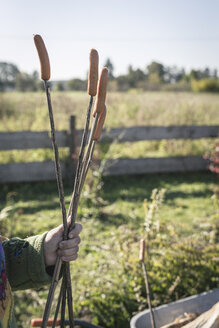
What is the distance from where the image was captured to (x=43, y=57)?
2.45 ft

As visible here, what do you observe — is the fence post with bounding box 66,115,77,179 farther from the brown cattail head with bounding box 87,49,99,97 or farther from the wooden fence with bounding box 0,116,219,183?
the brown cattail head with bounding box 87,49,99,97

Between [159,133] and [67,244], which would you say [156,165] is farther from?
[67,244]

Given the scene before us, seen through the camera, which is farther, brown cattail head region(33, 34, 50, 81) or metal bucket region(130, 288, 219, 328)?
metal bucket region(130, 288, 219, 328)

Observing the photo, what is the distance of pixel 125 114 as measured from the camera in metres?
7.54

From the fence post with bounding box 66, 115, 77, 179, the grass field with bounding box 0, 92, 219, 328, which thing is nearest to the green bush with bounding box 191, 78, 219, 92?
the grass field with bounding box 0, 92, 219, 328

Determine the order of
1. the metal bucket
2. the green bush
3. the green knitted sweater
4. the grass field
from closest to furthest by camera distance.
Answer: the green knitted sweater, the metal bucket, the grass field, the green bush

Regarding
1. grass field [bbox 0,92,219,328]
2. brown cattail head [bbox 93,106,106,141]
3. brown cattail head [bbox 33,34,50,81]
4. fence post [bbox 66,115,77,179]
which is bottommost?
grass field [bbox 0,92,219,328]

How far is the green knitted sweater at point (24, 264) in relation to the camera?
0.98 meters

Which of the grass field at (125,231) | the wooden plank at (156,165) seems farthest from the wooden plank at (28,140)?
the wooden plank at (156,165)

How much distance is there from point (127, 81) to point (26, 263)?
634 inches

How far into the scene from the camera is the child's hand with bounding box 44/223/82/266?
89cm

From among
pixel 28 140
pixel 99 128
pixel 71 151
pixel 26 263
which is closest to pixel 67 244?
pixel 26 263

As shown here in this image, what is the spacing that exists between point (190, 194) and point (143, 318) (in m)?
2.88

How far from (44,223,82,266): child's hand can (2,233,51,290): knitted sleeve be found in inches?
0.8
